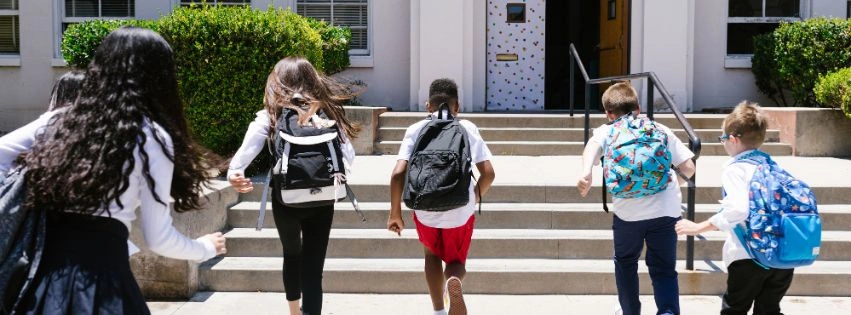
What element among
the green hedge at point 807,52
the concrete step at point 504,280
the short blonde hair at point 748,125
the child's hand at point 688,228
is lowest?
the concrete step at point 504,280

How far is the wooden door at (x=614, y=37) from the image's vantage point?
1270 centimetres

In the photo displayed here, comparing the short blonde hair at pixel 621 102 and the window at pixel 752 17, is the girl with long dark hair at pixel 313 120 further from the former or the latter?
the window at pixel 752 17

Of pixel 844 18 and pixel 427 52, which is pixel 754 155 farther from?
pixel 844 18

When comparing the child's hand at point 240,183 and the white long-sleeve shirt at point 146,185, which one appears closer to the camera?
the white long-sleeve shirt at point 146,185

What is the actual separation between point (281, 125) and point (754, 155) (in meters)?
2.40

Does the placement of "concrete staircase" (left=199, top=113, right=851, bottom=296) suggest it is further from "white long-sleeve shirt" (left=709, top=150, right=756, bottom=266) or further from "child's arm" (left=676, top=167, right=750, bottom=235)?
"child's arm" (left=676, top=167, right=750, bottom=235)

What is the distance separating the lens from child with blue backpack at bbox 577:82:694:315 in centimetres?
472

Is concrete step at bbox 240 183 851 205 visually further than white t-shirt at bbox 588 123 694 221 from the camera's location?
Yes

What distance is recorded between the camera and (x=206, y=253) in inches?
121

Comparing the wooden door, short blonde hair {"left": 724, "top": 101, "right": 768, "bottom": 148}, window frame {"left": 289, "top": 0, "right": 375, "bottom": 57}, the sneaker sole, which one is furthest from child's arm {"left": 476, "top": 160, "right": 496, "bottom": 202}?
the wooden door

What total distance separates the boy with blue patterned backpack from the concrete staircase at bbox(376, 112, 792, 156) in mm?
6136

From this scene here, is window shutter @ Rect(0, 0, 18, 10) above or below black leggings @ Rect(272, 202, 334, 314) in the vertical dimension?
above

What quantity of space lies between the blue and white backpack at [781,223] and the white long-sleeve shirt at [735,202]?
0.04 m

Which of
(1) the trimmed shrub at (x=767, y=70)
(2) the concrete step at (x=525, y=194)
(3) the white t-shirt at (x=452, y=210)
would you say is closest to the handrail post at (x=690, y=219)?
(2) the concrete step at (x=525, y=194)
